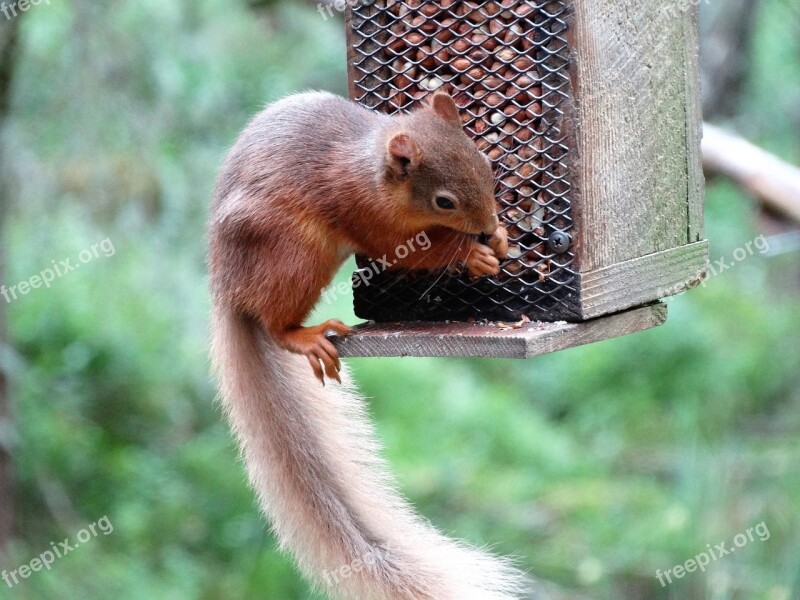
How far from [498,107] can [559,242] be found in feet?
1.09

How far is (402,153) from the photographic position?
2.18 metres

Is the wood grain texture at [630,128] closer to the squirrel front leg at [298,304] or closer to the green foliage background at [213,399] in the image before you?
the squirrel front leg at [298,304]

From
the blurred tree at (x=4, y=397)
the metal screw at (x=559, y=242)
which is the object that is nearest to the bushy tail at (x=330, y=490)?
Answer: the metal screw at (x=559, y=242)

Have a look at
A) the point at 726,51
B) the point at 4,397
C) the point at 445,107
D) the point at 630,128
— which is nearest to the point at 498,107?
the point at 445,107

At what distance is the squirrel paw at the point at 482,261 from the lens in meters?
2.15

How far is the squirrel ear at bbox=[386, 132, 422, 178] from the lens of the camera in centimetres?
216

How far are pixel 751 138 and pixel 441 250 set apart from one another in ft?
15.4

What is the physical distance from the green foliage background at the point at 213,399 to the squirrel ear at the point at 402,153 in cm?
164

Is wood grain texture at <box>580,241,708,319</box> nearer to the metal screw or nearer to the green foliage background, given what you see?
the metal screw

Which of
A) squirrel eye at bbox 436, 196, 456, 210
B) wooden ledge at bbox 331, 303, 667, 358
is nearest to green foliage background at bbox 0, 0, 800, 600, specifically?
wooden ledge at bbox 331, 303, 667, 358

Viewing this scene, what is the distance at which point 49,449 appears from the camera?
475cm

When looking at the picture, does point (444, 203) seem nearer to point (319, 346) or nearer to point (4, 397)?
point (319, 346)

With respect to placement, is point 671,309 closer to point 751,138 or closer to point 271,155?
point 751,138

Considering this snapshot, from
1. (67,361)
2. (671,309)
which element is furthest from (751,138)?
(67,361)
